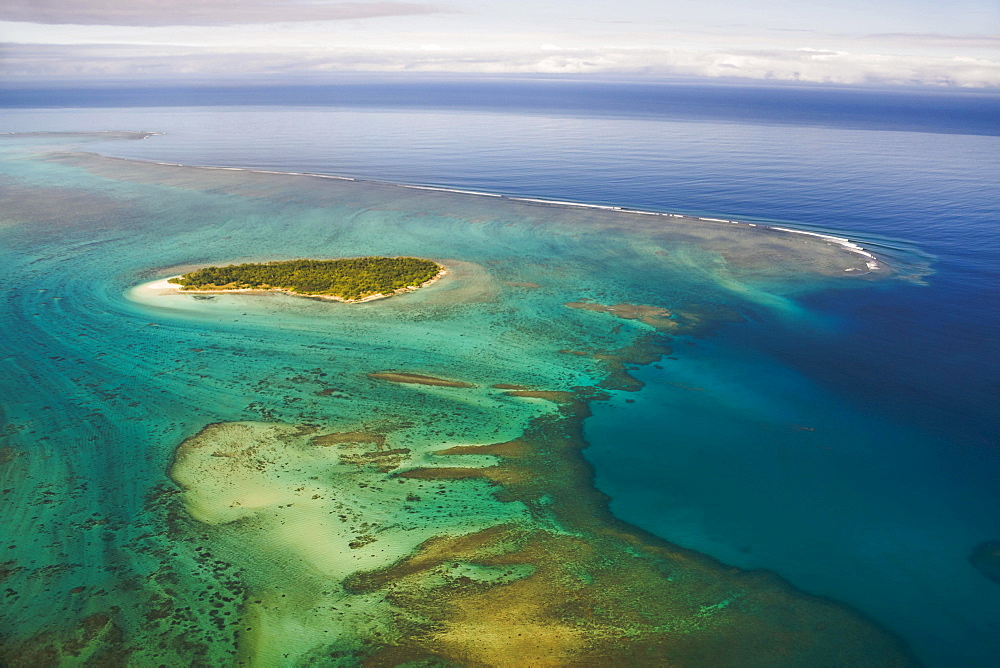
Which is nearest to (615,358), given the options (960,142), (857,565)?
(857,565)

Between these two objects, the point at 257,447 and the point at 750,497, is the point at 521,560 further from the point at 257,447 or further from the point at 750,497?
the point at 257,447

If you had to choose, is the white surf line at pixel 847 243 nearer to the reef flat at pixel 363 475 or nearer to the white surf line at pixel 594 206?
the white surf line at pixel 594 206

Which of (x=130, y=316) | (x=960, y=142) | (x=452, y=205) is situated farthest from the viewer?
(x=960, y=142)

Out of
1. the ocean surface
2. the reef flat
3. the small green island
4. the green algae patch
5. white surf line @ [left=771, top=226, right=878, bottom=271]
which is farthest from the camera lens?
white surf line @ [left=771, top=226, right=878, bottom=271]

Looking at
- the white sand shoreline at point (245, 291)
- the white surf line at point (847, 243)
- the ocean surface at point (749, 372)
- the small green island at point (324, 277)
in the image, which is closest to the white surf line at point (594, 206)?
the white surf line at point (847, 243)

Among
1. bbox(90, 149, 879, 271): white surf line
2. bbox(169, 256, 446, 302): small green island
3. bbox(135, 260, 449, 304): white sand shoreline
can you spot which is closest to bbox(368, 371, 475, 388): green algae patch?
bbox(135, 260, 449, 304): white sand shoreline

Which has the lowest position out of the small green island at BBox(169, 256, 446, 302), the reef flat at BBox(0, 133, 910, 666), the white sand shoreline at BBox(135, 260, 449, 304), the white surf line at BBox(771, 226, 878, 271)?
the reef flat at BBox(0, 133, 910, 666)

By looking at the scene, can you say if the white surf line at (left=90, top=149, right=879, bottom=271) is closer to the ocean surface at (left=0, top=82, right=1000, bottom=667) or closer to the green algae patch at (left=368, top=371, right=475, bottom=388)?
the ocean surface at (left=0, top=82, right=1000, bottom=667)

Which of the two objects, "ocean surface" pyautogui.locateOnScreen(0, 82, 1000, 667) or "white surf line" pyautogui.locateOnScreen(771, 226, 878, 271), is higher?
"white surf line" pyautogui.locateOnScreen(771, 226, 878, 271)
